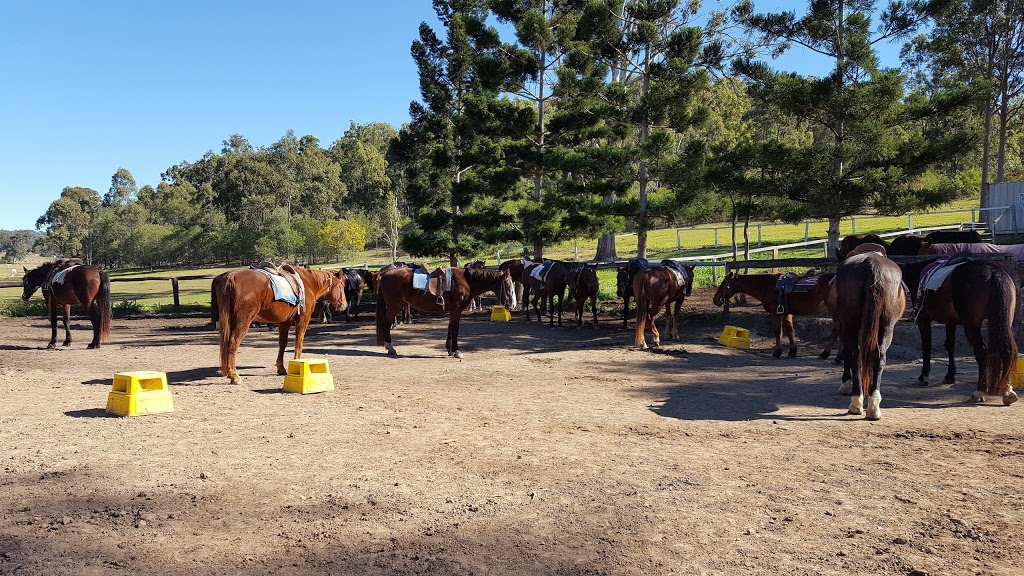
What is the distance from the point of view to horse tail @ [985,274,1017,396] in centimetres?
811

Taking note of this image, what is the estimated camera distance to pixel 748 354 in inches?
527

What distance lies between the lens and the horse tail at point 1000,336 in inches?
319

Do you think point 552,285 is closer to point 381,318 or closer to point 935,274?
Answer: point 381,318

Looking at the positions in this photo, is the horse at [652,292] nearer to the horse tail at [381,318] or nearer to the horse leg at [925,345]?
the horse tail at [381,318]

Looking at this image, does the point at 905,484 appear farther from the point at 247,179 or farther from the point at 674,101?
the point at 247,179

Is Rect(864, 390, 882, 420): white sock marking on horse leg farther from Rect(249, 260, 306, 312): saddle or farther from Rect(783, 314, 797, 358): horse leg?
Rect(249, 260, 306, 312): saddle

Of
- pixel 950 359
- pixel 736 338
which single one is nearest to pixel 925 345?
pixel 950 359

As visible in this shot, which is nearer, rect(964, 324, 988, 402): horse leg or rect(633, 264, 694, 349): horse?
rect(964, 324, 988, 402): horse leg

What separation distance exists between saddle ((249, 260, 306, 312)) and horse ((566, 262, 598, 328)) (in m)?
8.53

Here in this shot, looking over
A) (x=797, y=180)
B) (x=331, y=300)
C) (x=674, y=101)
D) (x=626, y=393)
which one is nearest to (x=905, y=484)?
(x=626, y=393)

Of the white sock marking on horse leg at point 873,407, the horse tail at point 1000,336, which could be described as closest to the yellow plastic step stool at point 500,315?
the white sock marking on horse leg at point 873,407

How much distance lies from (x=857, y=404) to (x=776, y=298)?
5445 millimetres

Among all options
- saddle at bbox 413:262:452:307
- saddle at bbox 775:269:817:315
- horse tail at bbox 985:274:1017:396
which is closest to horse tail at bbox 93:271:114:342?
saddle at bbox 413:262:452:307

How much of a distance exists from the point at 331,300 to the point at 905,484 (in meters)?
9.89
